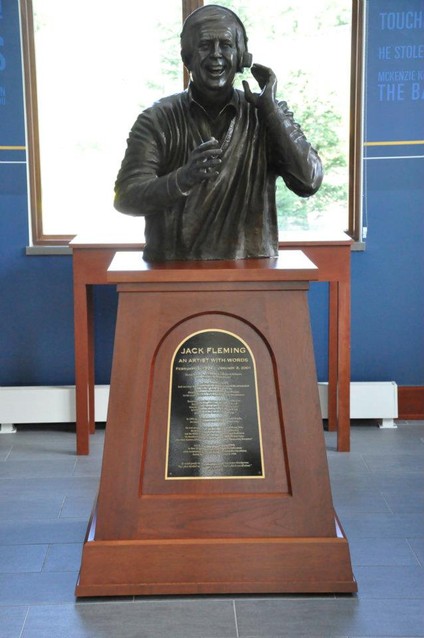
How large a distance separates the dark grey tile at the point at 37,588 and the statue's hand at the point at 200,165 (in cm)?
135

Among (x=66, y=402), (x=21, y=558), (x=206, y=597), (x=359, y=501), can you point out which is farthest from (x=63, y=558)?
(x=66, y=402)

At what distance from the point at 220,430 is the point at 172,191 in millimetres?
767

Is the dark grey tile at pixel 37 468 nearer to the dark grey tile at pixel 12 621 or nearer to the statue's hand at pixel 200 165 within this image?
→ the dark grey tile at pixel 12 621

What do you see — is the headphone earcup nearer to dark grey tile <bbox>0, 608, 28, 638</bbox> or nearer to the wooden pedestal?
the wooden pedestal

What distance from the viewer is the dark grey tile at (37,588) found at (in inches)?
128

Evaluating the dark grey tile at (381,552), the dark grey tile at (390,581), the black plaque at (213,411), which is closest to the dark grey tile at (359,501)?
the dark grey tile at (381,552)

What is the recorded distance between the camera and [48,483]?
4.45 metres

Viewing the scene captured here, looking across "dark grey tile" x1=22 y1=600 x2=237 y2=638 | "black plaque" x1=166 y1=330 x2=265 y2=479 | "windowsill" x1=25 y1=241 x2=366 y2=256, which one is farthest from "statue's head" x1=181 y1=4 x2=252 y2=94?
"windowsill" x1=25 y1=241 x2=366 y2=256

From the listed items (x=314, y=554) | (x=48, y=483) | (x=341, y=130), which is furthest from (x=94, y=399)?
(x=314, y=554)

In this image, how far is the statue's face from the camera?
3.25 m

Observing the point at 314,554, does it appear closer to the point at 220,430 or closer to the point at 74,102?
the point at 220,430

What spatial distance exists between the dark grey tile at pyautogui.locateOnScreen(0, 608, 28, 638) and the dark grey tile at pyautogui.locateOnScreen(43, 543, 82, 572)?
0.31 metres

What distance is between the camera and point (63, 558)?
359 cm

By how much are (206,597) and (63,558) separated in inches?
24.1
